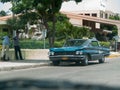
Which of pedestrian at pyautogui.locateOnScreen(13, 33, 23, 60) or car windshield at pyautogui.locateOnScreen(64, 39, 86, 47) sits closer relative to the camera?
car windshield at pyautogui.locateOnScreen(64, 39, 86, 47)

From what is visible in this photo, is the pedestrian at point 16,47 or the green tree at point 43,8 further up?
the green tree at point 43,8

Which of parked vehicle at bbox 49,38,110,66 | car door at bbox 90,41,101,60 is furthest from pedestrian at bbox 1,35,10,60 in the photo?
car door at bbox 90,41,101,60

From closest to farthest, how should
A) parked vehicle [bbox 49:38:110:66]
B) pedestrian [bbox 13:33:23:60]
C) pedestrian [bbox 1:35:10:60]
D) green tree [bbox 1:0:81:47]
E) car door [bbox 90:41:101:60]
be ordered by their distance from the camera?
parked vehicle [bbox 49:38:110:66] → car door [bbox 90:41:101:60] → pedestrian [bbox 1:35:10:60] → green tree [bbox 1:0:81:47] → pedestrian [bbox 13:33:23:60]

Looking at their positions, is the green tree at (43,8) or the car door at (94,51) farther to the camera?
the green tree at (43,8)

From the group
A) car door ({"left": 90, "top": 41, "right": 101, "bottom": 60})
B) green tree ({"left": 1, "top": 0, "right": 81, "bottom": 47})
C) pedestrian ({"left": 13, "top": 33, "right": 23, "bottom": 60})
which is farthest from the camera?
pedestrian ({"left": 13, "top": 33, "right": 23, "bottom": 60})

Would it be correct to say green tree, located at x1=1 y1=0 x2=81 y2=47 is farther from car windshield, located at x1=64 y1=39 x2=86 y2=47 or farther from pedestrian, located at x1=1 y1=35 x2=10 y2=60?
car windshield, located at x1=64 y1=39 x2=86 y2=47

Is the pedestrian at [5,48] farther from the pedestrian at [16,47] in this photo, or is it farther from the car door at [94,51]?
the car door at [94,51]

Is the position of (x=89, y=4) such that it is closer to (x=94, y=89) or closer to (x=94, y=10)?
(x=94, y=10)

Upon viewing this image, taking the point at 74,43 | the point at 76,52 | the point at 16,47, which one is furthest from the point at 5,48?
the point at 76,52

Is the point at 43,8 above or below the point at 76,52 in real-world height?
above

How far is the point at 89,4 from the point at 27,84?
78.8m

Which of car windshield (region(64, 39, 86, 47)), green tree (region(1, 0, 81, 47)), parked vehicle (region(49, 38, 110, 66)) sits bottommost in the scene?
parked vehicle (region(49, 38, 110, 66))

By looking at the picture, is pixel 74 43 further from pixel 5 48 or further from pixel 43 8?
pixel 5 48

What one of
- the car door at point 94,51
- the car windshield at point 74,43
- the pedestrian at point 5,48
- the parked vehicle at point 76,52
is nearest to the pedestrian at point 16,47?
the pedestrian at point 5,48
